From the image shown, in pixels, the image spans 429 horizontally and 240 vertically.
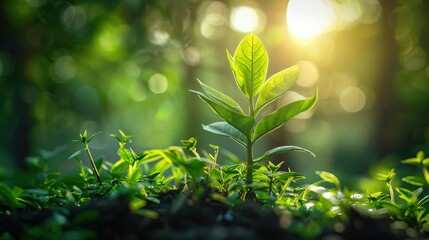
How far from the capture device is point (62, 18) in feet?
31.3

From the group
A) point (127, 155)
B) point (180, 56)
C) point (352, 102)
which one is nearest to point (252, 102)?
point (127, 155)

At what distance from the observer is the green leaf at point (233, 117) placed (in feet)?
4.58

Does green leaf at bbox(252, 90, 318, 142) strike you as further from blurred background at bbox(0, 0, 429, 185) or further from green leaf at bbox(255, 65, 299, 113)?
blurred background at bbox(0, 0, 429, 185)

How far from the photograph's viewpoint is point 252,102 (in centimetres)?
150

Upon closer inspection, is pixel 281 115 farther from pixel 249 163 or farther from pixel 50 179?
pixel 50 179

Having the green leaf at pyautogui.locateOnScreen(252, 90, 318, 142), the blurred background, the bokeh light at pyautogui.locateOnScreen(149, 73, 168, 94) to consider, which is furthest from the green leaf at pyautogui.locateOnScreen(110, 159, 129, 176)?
the bokeh light at pyautogui.locateOnScreen(149, 73, 168, 94)

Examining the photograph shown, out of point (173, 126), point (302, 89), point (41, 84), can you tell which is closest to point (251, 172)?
point (41, 84)

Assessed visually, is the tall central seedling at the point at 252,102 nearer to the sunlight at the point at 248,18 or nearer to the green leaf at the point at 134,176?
the green leaf at the point at 134,176

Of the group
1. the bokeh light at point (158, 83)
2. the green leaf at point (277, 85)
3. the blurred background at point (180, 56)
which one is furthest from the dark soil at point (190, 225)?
the bokeh light at point (158, 83)

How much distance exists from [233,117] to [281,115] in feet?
0.53

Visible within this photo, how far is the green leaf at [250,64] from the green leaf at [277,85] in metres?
0.03

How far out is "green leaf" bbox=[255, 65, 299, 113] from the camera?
1.50m

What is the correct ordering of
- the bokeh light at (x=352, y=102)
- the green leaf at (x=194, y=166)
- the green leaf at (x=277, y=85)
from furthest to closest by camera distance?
the bokeh light at (x=352, y=102), the green leaf at (x=277, y=85), the green leaf at (x=194, y=166)

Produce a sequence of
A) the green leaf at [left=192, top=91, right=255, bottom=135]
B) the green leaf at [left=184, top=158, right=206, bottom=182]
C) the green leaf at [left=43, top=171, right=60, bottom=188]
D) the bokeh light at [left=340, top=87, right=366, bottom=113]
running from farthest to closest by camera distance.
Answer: the bokeh light at [left=340, top=87, right=366, bottom=113]
the green leaf at [left=43, top=171, right=60, bottom=188]
the green leaf at [left=192, top=91, right=255, bottom=135]
the green leaf at [left=184, top=158, right=206, bottom=182]
